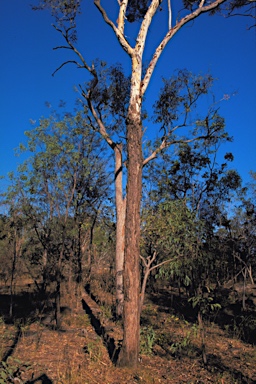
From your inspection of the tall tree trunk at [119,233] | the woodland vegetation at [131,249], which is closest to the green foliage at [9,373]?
the woodland vegetation at [131,249]

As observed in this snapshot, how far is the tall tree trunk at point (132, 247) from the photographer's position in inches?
199

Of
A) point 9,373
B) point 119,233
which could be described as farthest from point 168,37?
point 9,373

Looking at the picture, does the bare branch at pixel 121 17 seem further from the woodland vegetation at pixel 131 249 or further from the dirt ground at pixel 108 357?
the dirt ground at pixel 108 357

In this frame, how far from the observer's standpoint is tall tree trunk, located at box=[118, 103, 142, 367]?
16.6 ft

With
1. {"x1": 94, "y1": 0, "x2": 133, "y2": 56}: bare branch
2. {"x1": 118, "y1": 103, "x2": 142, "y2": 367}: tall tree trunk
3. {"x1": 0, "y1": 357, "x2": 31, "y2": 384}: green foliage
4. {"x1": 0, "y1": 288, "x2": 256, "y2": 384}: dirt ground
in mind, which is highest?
{"x1": 94, "y1": 0, "x2": 133, "y2": 56}: bare branch

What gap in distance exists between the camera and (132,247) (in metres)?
5.24

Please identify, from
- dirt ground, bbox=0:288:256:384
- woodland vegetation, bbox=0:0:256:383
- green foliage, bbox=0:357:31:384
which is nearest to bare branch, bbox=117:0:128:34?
woodland vegetation, bbox=0:0:256:383

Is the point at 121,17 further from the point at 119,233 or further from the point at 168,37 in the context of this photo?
the point at 119,233

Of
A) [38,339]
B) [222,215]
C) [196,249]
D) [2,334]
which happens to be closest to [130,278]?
[196,249]

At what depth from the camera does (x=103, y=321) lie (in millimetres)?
9188

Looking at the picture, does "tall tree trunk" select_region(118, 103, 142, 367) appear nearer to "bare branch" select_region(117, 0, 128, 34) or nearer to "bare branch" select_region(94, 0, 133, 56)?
"bare branch" select_region(94, 0, 133, 56)

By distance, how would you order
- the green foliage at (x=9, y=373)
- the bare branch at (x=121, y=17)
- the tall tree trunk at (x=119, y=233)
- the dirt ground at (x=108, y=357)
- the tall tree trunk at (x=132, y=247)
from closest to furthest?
1. the green foliage at (x=9, y=373)
2. the dirt ground at (x=108, y=357)
3. the tall tree trunk at (x=132, y=247)
4. the bare branch at (x=121, y=17)
5. the tall tree trunk at (x=119, y=233)

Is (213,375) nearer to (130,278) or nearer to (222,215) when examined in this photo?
(130,278)

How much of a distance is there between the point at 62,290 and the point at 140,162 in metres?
10.5
